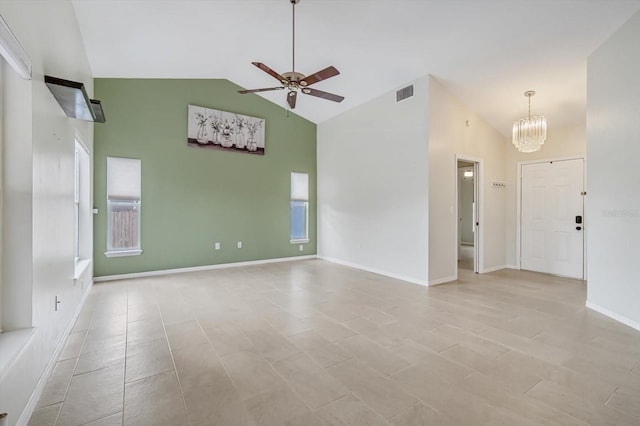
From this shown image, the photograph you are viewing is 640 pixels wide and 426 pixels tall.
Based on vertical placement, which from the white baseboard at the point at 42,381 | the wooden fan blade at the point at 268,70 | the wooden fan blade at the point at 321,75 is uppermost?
the wooden fan blade at the point at 268,70

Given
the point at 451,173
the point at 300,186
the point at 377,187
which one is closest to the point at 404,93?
the point at 451,173

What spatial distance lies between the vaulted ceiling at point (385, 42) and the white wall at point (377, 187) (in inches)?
25.2

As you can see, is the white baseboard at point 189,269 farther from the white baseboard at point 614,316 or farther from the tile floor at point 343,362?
the white baseboard at point 614,316

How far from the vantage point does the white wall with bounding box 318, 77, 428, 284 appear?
5.02 metres

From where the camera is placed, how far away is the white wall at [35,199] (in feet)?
6.17

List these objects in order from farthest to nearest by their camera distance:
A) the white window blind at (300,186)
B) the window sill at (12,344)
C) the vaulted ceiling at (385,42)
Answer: the white window blind at (300,186) < the vaulted ceiling at (385,42) < the window sill at (12,344)

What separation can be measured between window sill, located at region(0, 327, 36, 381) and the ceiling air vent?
544cm

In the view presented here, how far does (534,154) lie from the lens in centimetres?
606

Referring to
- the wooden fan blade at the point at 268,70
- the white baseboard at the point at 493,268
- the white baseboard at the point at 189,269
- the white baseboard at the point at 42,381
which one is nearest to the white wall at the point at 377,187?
the white baseboard at the point at 189,269

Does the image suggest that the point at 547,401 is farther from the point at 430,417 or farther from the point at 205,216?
the point at 205,216

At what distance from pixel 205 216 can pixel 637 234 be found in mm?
6414

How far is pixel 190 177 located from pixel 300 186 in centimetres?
256

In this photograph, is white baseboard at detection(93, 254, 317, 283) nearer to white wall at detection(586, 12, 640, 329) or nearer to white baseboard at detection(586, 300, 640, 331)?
white baseboard at detection(586, 300, 640, 331)

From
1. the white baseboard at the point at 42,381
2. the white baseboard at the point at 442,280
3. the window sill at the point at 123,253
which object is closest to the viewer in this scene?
the white baseboard at the point at 42,381
